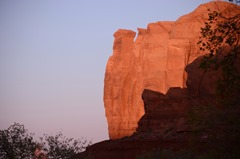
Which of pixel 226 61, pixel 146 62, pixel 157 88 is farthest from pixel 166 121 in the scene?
pixel 226 61

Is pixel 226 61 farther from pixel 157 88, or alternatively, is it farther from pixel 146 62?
pixel 146 62

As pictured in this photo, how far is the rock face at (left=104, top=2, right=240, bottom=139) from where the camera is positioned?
160 feet

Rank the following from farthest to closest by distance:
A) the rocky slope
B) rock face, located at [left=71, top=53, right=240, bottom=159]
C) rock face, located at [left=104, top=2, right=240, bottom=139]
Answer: rock face, located at [left=104, top=2, right=240, bottom=139] < the rocky slope < rock face, located at [left=71, top=53, right=240, bottom=159]

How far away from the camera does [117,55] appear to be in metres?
70.1

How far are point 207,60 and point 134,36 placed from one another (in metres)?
55.6

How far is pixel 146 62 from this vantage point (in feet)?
188

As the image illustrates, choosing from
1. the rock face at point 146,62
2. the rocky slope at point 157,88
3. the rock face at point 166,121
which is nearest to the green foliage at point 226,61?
the rocky slope at point 157,88

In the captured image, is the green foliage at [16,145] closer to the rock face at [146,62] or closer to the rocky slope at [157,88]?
the rocky slope at [157,88]

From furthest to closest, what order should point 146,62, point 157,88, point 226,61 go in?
point 146,62 < point 157,88 < point 226,61

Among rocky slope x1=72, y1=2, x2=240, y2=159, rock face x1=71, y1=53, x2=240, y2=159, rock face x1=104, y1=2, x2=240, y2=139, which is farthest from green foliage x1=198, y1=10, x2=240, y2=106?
rock face x1=104, y1=2, x2=240, y2=139

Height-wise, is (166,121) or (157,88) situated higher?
(157,88)

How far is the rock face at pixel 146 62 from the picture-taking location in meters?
48.6

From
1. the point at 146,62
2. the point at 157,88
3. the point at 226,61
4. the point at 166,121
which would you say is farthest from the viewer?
the point at 146,62

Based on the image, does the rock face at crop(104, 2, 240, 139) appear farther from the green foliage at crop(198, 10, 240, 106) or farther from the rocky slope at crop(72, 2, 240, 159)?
the green foliage at crop(198, 10, 240, 106)
